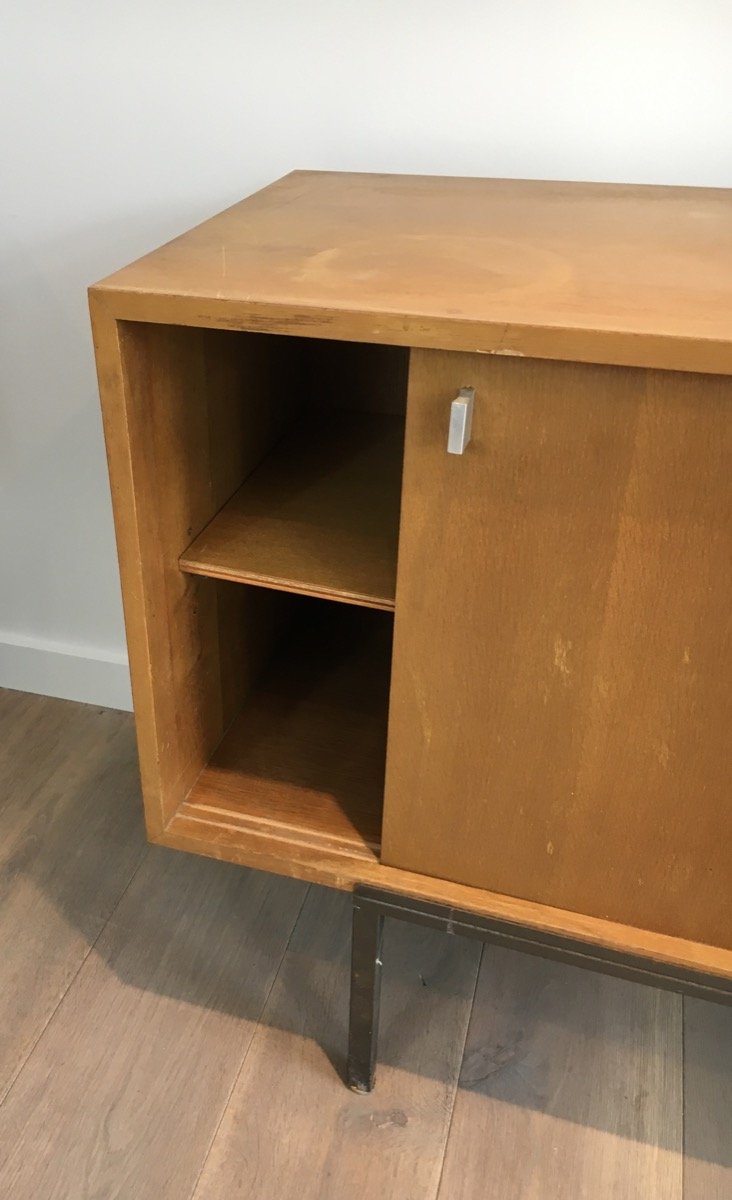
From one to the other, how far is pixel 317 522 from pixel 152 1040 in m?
0.65

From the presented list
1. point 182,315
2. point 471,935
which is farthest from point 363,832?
Result: point 182,315

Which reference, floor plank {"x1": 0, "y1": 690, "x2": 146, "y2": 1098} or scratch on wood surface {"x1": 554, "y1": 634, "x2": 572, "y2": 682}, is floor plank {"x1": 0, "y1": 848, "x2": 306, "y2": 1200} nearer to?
floor plank {"x1": 0, "y1": 690, "x2": 146, "y2": 1098}

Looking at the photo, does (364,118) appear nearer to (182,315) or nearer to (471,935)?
(182,315)

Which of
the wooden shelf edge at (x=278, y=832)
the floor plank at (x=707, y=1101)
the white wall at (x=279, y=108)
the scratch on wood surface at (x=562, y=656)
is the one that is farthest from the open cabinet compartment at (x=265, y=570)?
the floor plank at (x=707, y=1101)

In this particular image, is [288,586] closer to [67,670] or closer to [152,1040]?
[152,1040]

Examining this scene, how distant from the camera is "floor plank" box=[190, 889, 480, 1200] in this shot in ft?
3.26

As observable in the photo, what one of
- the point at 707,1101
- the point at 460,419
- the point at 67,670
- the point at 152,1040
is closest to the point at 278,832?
the point at 152,1040

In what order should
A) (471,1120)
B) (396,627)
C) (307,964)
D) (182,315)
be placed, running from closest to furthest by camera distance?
(182,315) → (396,627) → (471,1120) → (307,964)

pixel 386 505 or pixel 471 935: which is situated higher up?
pixel 386 505

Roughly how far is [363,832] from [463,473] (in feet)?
1.36

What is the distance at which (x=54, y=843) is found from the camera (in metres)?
1.38

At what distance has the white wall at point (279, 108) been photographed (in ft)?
3.26

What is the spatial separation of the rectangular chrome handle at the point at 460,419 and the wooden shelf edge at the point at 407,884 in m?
0.44

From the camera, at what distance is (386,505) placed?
945mm
